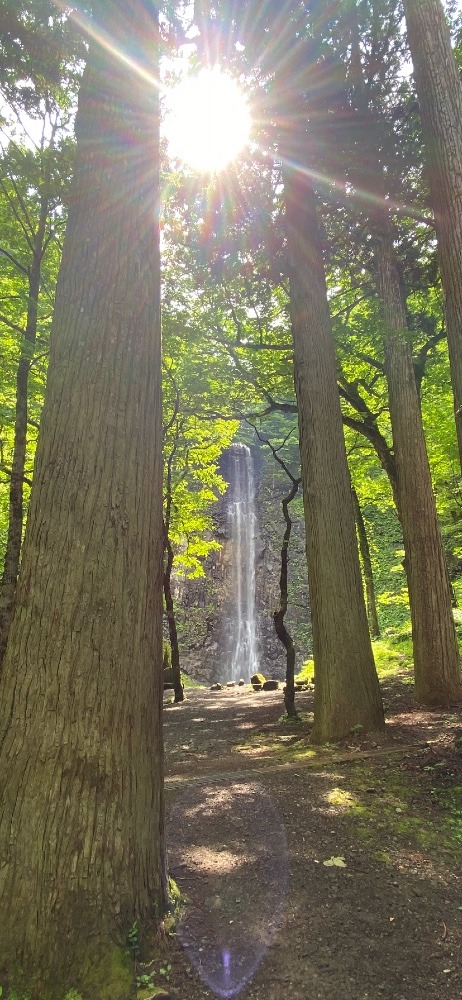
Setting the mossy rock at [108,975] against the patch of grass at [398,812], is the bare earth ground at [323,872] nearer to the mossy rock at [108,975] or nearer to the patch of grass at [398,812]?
the patch of grass at [398,812]

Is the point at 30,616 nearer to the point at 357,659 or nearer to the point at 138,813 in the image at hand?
the point at 138,813

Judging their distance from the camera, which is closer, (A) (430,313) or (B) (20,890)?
(B) (20,890)

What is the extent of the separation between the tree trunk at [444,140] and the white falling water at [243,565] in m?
21.2

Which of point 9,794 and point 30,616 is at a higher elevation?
point 30,616

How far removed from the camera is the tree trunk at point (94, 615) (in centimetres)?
177

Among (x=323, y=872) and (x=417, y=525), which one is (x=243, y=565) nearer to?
(x=417, y=525)

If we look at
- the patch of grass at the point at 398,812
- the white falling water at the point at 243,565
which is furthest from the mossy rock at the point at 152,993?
the white falling water at the point at 243,565

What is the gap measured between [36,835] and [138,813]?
383mm

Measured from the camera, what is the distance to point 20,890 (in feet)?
5.73

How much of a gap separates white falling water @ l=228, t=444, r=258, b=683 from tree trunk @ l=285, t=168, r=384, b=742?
1841 cm

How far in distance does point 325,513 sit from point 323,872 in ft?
11.7

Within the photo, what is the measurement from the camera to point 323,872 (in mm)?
2617

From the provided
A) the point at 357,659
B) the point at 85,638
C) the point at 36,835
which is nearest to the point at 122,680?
the point at 85,638

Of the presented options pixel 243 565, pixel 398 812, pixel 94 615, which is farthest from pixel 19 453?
pixel 243 565
